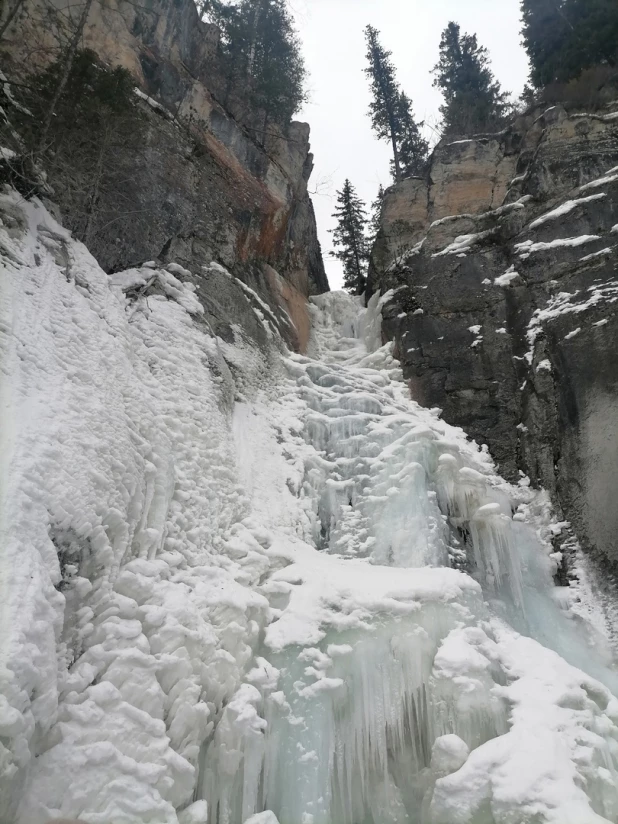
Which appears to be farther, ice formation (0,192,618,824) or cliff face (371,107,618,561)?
cliff face (371,107,618,561)

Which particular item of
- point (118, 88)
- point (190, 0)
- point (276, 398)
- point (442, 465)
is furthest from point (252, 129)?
point (442, 465)

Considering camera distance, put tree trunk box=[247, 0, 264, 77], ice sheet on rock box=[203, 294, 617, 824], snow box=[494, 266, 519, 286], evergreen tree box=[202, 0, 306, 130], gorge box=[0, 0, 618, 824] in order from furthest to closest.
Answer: tree trunk box=[247, 0, 264, 77], evergreen tree box=[202, 0, 306, 130], snow box=[494, 266, 519, 286], ice sheet on rock box=[203, 294, 617, 824], gorge box=[0, 0, 618, 824]

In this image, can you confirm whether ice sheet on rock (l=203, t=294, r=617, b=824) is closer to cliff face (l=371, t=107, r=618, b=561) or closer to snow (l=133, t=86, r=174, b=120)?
cliff face (l=371, t=107, r=618, b=561)

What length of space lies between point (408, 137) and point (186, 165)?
12.8m

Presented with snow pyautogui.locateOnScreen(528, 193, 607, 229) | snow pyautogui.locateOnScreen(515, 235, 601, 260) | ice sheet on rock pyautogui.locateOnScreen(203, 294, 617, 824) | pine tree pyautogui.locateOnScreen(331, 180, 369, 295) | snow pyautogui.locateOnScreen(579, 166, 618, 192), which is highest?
pine tree pyautogui.locateOnScreen(331, 180, 369, 295)

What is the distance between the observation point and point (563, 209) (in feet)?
37.0

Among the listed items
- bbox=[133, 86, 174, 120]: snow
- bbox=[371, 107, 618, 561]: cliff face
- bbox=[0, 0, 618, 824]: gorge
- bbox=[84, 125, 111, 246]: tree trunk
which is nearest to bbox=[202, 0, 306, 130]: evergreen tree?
bbox=[0, 0, 618, 824]: gorge

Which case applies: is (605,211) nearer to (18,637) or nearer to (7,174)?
(7,174)

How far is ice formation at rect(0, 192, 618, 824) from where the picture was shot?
12.3ft

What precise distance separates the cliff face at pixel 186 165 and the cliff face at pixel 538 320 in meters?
2.97

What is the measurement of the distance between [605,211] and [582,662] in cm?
830

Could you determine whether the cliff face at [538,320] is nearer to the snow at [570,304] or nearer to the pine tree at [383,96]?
the snow at [570,304]

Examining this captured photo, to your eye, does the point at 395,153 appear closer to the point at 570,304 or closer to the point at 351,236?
the point at 351,236

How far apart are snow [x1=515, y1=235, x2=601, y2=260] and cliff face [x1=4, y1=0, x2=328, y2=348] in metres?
5.06
